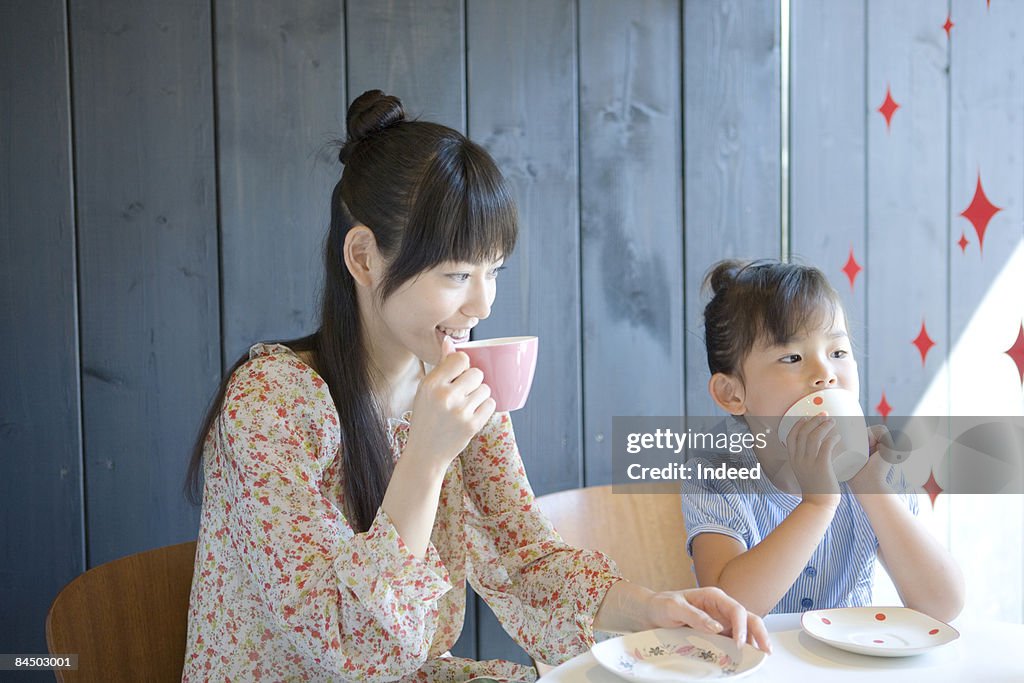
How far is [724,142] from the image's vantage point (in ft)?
6.60

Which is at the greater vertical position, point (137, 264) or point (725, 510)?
point (137, 264)

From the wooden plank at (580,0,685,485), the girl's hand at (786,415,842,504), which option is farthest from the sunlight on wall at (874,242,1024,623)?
the girl's hand at (786,415,842,504)

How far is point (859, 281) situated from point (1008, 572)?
76cm

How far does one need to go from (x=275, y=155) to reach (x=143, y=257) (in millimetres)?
287

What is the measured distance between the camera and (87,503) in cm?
166

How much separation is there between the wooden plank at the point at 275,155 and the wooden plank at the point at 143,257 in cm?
3

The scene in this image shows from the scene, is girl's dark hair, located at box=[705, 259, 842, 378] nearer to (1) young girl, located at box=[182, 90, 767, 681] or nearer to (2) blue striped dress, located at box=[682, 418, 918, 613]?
(2) blue striped dress, located at box=[682, 418, 918, 613]

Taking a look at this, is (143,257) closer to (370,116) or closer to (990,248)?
(370,116)

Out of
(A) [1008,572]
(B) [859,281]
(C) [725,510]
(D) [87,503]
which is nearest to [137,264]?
(D) [87,503]

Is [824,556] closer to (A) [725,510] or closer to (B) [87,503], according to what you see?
(A) [725,510]

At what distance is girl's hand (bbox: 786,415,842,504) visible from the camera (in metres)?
1.27

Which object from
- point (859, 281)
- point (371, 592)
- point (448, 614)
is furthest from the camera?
point (859, 281)

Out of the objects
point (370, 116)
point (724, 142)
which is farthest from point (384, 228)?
point (724, 142)

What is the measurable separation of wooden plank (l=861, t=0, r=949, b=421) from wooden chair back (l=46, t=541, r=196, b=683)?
5.18 feet
